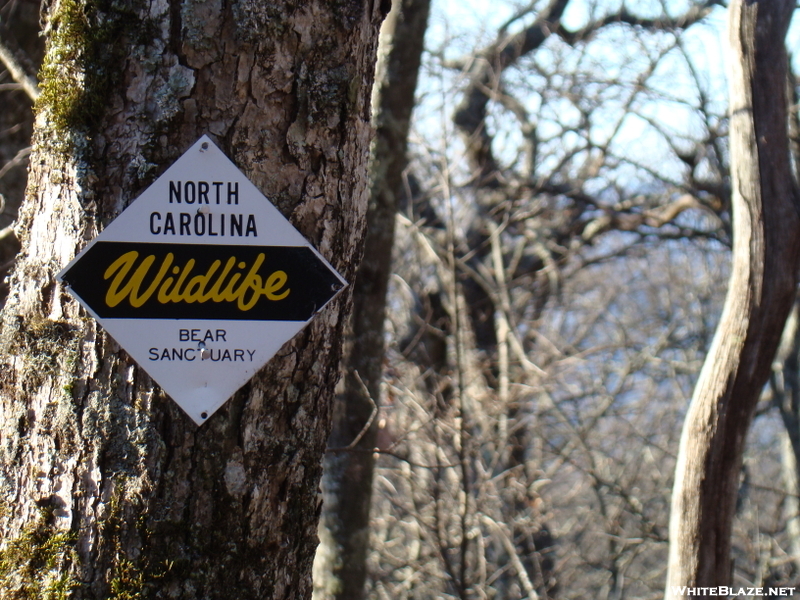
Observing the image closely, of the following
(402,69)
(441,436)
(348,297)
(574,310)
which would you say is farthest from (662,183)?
(348,297)

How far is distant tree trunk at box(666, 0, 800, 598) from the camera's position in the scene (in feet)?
8.40

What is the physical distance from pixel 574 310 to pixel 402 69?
4628mm

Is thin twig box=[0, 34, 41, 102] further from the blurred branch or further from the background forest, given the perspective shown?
the background forest

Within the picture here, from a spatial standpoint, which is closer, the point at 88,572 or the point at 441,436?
the point at 88,572

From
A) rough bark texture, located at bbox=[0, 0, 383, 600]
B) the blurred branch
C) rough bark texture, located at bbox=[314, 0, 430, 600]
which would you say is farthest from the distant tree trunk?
the blurred branch

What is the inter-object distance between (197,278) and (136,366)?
0.19 m

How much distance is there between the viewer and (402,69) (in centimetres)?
370

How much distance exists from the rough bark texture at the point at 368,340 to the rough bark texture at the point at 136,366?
81.9 inches

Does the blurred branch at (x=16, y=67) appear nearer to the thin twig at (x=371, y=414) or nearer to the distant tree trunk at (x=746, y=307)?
the thin twig at (x=371, y=414)

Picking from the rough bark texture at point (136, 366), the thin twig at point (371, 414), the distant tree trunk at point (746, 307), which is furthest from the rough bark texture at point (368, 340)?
the rough bark texture at point (136, 366)

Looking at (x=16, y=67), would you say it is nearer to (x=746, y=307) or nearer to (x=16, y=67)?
(x=16, y=67)

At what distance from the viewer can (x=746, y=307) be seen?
258cm

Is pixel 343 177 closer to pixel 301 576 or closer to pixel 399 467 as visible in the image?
pixel 301 576

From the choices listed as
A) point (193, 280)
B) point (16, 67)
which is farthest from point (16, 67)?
point (193, 280)
